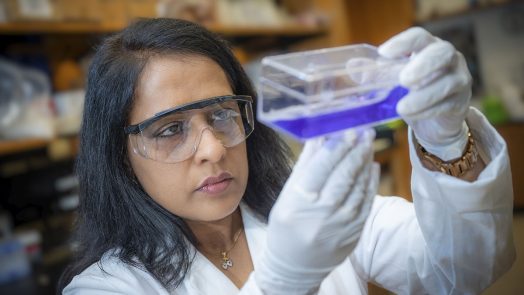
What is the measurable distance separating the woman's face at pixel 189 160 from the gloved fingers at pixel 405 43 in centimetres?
45

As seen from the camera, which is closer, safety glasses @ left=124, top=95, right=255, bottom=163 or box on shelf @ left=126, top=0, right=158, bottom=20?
safety glasses @ left=124, top=95, right=255, bottom=163

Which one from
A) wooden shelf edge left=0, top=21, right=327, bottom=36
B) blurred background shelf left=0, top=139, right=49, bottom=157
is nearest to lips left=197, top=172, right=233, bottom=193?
blurred background shelf left=0, top=139, right=49, bottom=157

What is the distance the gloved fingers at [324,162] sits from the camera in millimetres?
824

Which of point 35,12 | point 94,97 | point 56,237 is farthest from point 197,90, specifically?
point 56,237

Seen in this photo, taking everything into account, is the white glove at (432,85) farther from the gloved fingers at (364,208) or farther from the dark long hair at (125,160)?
the dark long hair at (125,160)

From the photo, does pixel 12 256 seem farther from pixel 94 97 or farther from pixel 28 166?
pixel 94 97

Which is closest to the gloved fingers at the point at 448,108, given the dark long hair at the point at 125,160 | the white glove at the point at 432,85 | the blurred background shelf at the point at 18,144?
the white glove at the point at 432,85

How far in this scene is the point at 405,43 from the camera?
0.84 metres

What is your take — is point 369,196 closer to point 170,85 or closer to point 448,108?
point 448,108

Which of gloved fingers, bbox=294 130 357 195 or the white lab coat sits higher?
gloved fingers, bbox=294 130 357 195

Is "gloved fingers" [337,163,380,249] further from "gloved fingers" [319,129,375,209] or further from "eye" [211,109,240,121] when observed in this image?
"eye" [211,109,240,121]

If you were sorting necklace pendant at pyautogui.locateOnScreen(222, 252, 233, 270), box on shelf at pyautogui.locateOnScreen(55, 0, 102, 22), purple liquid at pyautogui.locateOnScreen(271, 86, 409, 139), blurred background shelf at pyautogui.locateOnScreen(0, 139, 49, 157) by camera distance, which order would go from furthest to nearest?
box on shelf at pyautogui.locateOnScreen(55, 0, 102, 22), blurred background shelf at pyautogui.locateOnScreen(0, 139, 49, 157), necklace pendant at pyautogui.locateOnScreen(222, 252, 233, 270), purple liquid at pyautogui.locateOnScreen(271, 86, 409, 139)

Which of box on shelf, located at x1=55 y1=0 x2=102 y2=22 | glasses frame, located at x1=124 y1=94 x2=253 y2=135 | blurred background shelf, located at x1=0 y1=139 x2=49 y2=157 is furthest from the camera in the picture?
box on shelf, located at x1=55 y1=0 x2=102 y2=22

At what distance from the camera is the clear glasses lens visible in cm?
110
